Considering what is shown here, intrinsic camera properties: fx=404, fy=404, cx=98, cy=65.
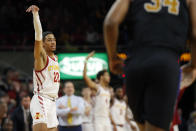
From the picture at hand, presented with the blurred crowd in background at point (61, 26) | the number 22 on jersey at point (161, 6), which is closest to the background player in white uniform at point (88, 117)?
the blurred crowd in background at point (61, 26)

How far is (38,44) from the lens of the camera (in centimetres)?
606

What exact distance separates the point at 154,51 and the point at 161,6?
0.35 metres

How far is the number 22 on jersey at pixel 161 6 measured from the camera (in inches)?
118

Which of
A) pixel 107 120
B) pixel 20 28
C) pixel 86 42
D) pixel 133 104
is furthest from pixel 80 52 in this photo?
pixel 133 104

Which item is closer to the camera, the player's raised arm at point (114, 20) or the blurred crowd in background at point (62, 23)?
the player's raised arm at point (114, 20)

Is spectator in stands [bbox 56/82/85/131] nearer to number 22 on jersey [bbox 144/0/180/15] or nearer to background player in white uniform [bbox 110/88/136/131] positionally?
background player in white uniform [bbox 110/88/136/131]

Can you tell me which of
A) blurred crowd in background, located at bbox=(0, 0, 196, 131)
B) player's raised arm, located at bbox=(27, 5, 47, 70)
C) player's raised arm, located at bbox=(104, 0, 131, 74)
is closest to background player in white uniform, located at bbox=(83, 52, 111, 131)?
blurred crowd in background, located at bbox=(0, 0, 196, 131)

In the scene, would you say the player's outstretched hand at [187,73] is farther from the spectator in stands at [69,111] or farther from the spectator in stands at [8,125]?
the spectator in stands at [8,125]

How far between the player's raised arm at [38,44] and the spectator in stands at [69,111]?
4.10 metres

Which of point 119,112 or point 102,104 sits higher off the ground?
point 102,104

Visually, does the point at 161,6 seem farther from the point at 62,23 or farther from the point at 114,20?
the point at 62,23

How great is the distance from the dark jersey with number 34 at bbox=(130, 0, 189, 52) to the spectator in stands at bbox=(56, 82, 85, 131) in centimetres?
750

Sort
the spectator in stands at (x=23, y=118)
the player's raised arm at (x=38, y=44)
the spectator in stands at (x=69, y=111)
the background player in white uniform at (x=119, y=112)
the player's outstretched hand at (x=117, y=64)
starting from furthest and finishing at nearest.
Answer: the background player in white uniform at (x=119, y=112) < the spectator in stands at (x=69, y=111) < the spectator in stands at (x=23, y=118) < the player's raised arm at (x=38, y=44) < the player's outstretched hand at (x=117, y=64)

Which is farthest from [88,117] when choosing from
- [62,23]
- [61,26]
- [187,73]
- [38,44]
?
[62,23]
